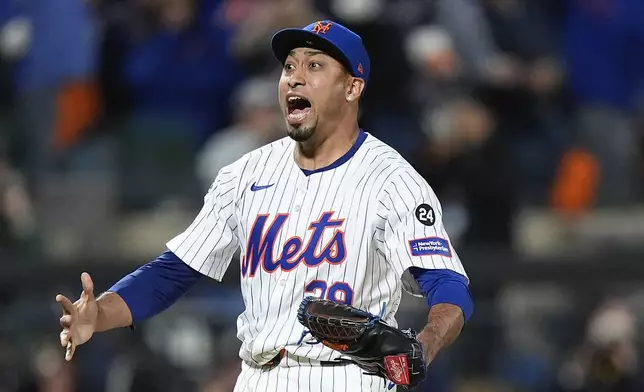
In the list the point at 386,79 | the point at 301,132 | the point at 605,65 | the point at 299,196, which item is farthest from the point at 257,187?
the point at 605,65

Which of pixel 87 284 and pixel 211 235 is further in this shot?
pixel 211 235

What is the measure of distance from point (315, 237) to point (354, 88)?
1.72 ft

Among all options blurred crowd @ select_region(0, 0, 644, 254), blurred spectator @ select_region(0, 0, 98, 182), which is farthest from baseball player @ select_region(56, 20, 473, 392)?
blurred spectator @ select_region(0, 0, 98, 182)

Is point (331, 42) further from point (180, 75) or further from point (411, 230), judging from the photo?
point (180, 75)

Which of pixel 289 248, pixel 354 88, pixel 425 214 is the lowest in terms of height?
pixel 289 248

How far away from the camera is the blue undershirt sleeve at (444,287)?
11.7 feet

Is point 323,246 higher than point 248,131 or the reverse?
the reverse

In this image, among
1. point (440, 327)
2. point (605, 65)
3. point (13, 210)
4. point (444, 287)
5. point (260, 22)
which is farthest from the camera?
point (605, 65)

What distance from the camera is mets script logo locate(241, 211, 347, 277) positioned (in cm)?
379

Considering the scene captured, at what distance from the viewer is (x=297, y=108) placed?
394 cm

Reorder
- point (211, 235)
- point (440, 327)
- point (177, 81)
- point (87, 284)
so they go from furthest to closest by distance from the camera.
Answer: point (177, 81), point (211, 235), point (87, 284), point (440, 327)

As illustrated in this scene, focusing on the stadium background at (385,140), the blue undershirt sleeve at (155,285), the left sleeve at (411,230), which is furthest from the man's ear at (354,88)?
the stadium background at (385,140)

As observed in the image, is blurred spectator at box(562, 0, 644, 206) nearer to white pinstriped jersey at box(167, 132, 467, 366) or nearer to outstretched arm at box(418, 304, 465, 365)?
white pinstriped jersey at box(167, 132, 467, 366)

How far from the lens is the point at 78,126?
7.80 meters
